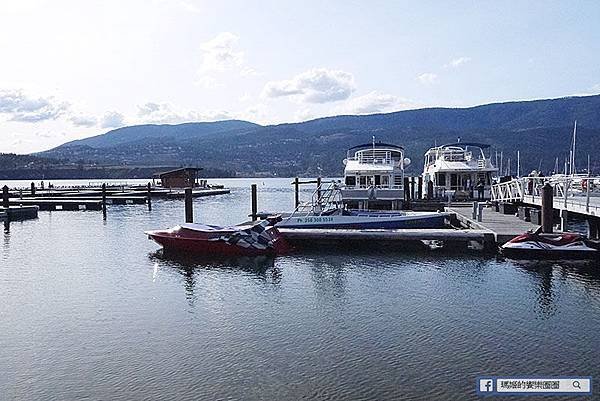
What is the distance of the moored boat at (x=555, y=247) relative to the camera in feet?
71.6

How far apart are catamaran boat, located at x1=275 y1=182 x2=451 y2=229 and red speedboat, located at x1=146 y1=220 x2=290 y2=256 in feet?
8.44

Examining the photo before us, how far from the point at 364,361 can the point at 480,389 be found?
223 cm

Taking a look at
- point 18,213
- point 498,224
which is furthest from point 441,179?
point 18,213

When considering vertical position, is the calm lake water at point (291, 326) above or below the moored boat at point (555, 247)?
below

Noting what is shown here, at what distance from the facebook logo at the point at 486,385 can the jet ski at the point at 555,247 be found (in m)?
12.4

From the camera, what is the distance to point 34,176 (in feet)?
650

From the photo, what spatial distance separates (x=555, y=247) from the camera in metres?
21.9

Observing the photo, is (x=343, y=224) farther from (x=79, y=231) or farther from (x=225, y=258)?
(x=79, y=231)

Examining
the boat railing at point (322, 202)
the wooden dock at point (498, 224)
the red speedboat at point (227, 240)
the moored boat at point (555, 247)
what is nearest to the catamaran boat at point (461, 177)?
the wooden dock at point (498, 224)

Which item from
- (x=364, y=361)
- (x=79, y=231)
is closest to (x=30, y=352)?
(x=364, y=361)

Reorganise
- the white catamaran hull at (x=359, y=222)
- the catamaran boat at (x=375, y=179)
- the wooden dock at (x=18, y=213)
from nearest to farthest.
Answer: the white catamaran hull at (x=359, y=222) < the catamaran boat at (x=375, y=179) < the wooden dock at (x=18, y=213)

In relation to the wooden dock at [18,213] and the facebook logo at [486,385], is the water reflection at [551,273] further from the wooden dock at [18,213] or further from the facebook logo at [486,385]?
the wooden dock at [18,213]

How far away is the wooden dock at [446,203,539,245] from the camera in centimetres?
2431

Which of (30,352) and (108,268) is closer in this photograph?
(30,352)
